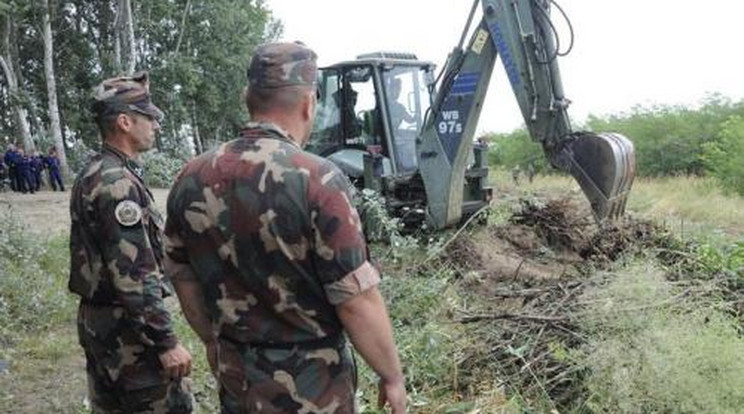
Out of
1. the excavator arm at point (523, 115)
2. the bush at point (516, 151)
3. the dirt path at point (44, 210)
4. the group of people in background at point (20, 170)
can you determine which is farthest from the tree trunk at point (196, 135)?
the excavator arm at point (523, 115)

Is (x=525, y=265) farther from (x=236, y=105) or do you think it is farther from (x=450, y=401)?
(x=236, y=105)

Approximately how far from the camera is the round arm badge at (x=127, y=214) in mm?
2570

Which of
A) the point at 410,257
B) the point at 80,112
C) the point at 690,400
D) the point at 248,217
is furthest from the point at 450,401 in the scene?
the point at 80,112

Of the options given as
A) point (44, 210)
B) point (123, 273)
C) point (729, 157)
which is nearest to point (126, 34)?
point (44, 210)

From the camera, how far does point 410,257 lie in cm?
674

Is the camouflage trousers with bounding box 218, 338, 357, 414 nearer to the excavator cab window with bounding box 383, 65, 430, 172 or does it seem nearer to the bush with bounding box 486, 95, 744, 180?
the excavator cab window with bounding box 383, 65, 430, 172

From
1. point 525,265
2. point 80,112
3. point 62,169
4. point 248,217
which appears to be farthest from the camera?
point 80,112

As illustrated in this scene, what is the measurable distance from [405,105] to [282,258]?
20.7 feet

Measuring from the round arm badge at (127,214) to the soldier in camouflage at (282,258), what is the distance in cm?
52

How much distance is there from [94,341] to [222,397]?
2.54 ft

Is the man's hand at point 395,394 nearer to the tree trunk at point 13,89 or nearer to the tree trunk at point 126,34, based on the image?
the tree trunk at point 13,89

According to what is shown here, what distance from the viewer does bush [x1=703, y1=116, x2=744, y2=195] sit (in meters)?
15.0

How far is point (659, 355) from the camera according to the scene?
123 inches

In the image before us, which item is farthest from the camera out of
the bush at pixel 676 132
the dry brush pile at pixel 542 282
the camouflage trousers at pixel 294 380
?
the bush at pixel 676 132
